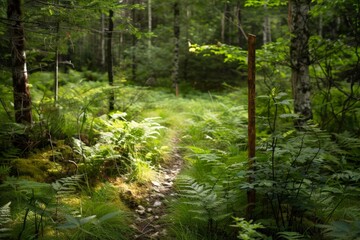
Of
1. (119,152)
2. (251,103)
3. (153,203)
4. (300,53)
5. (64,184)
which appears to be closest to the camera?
(64,184)

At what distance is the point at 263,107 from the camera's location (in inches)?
300

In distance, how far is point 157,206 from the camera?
472 cm

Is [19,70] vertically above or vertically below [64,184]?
above

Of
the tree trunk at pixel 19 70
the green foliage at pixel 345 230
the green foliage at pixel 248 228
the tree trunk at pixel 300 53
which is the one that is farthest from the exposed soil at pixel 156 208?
the tree trunk at pixel 300 53

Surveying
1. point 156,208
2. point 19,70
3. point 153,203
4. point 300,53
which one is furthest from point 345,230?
point 19,70

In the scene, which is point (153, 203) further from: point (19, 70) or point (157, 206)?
point (19, 70)

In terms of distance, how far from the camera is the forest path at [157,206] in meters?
3.97

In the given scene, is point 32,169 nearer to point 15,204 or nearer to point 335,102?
point 15,204

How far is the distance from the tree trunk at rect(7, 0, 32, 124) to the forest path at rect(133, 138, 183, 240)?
266 cm

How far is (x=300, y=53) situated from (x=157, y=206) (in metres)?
4.23

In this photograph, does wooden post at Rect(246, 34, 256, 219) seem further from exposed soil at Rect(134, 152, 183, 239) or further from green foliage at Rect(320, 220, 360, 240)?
green foliage at Rect(320, 220, 360, 240)

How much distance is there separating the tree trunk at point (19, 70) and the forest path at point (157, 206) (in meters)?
2.66

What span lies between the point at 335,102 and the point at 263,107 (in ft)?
5.77

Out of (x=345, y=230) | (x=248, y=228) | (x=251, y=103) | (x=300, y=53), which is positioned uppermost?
(x=300, y=53)
